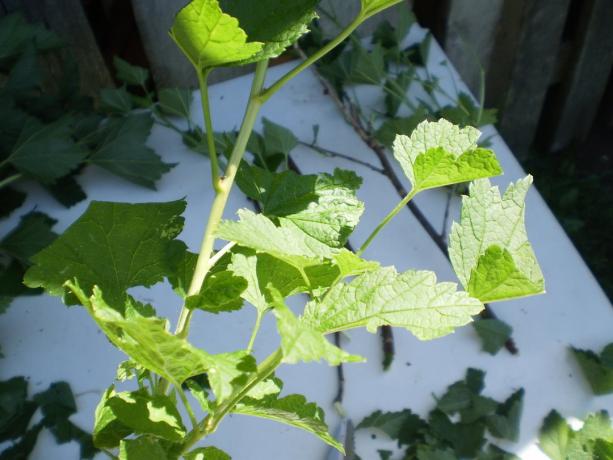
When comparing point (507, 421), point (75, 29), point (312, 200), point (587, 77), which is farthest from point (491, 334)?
point (587, 77)

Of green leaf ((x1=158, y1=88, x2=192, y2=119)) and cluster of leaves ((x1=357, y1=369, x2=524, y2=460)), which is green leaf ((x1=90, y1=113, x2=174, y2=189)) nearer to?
green leaf ((x1=158, y1=88, x2=192, y2=119))

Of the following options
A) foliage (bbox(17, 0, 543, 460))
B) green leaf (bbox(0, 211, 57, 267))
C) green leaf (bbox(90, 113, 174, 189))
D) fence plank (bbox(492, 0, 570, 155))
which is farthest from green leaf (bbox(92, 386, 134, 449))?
fence plank (bbox(492, 0, 570, 155))

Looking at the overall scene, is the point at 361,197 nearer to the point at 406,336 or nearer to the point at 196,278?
the point at 406,336

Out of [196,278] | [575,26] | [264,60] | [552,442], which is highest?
[264,60]

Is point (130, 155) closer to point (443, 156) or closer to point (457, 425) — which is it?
point (457, 425)

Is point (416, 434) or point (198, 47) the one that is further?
point (416, 434)

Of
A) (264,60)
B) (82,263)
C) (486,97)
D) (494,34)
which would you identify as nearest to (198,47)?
(264,60)
